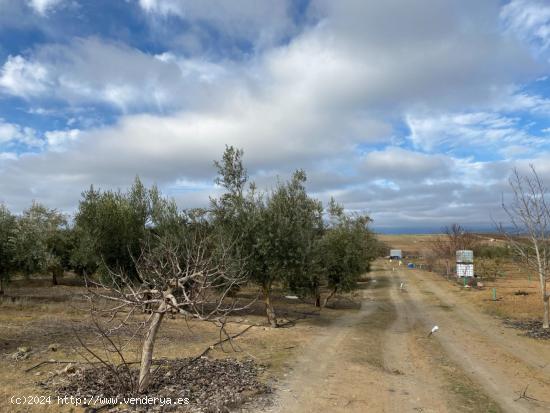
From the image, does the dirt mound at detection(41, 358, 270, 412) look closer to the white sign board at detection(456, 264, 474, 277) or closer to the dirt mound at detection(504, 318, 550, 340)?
the dirt mound at detection(504, 318, 550, 340)

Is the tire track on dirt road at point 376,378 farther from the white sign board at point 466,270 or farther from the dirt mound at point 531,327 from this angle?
the white sign board at point 466,270

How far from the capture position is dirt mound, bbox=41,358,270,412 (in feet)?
27.0

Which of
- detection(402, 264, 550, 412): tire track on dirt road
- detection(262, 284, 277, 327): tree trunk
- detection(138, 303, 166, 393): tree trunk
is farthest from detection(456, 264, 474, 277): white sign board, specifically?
detection(138, 303, 166, 393): tree trunk

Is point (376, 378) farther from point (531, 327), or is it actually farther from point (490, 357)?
point (531, 327)

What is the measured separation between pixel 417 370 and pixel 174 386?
6.75 metres

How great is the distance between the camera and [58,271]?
3888 cm

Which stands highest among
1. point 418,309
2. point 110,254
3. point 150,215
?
point 150,215

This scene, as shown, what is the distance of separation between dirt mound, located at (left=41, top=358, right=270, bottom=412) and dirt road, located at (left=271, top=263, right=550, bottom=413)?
910mm

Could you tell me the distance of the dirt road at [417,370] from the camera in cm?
921

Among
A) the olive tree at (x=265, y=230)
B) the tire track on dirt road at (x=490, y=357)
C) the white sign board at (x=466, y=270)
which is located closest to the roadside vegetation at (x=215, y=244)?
the olive tree at (x=265, y=230)

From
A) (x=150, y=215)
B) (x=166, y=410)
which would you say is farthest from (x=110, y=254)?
(x=166, y=410)

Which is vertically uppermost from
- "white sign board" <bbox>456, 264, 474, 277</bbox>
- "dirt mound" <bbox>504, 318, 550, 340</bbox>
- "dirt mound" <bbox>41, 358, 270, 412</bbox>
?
"white sign board" <bbox>456, 264, 474, 277</bbox>

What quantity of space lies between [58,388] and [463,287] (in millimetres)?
41192

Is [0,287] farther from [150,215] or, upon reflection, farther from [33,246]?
[150,215]
